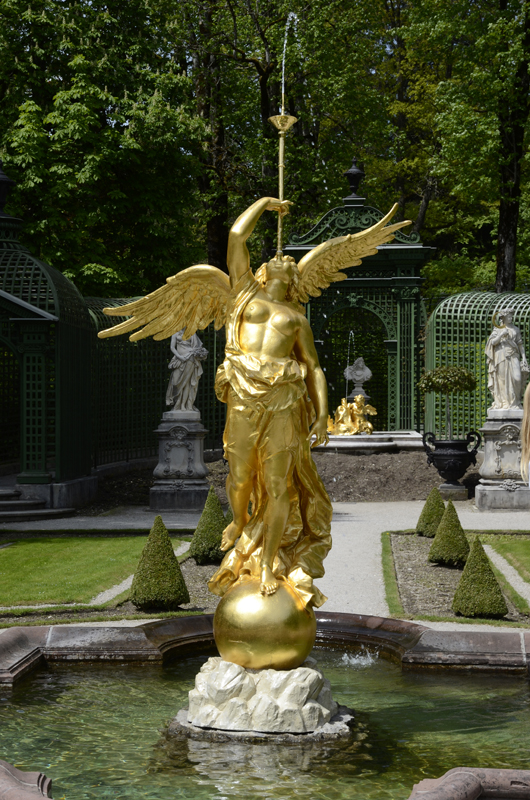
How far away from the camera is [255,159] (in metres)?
30.3

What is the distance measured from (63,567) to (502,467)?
947 cm

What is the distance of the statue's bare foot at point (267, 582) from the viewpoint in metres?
6.47

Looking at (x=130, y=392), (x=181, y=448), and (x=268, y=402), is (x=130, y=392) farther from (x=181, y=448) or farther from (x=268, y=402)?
(x=268, y=402)

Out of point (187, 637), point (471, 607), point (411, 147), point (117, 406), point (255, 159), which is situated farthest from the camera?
point (411, 147)

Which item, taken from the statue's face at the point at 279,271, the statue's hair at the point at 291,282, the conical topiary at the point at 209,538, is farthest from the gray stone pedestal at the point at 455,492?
the statue's face at the point at 279,271

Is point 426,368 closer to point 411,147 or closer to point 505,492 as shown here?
point 505,492

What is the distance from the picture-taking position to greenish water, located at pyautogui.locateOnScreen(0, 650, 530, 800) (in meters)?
5.56

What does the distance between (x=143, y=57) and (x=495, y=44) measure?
30.3 ft

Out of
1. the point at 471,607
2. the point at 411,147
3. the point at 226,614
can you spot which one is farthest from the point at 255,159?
the point at 226,614

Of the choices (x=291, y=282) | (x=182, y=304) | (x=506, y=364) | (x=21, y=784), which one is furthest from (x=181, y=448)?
(x=21, y=784)

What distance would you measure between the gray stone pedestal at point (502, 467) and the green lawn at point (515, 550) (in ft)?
11.9

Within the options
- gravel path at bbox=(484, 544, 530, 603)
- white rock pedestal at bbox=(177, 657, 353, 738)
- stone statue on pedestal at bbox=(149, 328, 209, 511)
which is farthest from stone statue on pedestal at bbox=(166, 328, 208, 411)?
white rock pedestal at bbox=(177, 657, 353, 738)

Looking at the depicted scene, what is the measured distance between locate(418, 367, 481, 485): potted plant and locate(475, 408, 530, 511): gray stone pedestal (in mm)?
637

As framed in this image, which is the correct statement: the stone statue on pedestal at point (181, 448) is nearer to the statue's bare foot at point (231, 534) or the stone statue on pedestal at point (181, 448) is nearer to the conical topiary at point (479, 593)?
the conical topiary at point (479, 593)
